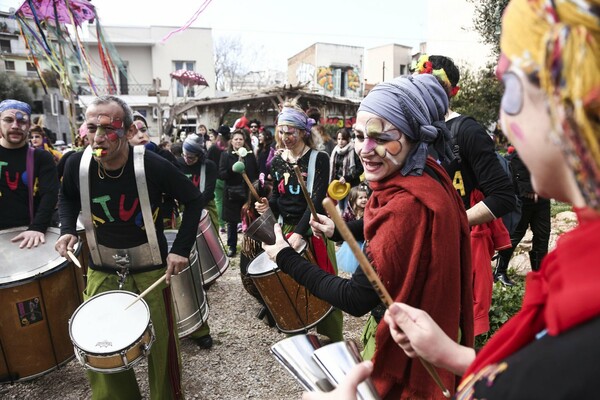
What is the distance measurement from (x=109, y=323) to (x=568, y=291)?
242 cm

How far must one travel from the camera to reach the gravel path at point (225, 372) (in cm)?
344

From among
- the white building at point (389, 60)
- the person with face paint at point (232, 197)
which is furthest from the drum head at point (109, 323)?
the white building at point (389, 60)

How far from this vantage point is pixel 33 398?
11.1ft

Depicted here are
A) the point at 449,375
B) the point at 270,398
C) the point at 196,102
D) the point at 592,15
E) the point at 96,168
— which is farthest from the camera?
the point at 196,102

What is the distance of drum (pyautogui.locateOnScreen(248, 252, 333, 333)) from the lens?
10.7 feet

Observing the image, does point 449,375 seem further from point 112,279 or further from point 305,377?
point 112,279

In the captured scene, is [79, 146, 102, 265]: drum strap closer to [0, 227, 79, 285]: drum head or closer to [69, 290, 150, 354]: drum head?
[69, 290, 150, 354]: drum head

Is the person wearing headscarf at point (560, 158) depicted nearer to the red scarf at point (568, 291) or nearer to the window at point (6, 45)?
the red scarf at point (568, 291)

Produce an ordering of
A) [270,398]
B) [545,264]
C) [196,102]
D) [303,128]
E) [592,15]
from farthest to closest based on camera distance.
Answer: [196,102]
[303,128]
[270,398]
[545,264]
[592,15]

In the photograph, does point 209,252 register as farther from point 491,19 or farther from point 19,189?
point 491,19

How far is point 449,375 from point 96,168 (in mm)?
2359

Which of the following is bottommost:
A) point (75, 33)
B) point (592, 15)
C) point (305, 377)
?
point (305, 377)

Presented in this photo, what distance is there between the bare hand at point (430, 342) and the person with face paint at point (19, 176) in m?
3.43

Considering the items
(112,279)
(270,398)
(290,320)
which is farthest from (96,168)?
(270,398)
